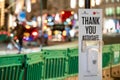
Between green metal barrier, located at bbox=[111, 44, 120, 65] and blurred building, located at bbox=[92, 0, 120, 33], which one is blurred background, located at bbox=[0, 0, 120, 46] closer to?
blurred building, located at bbox=[92, 0, 120, 33]

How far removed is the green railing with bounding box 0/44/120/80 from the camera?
8281mm

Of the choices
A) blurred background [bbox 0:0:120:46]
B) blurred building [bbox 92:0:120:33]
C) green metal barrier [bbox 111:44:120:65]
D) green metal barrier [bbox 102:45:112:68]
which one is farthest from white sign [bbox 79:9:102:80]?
blurred building [bbox 92:0:120:33]

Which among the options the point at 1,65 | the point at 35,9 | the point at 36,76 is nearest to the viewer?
the point at 1,65

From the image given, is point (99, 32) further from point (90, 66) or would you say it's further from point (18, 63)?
point (18, 63)

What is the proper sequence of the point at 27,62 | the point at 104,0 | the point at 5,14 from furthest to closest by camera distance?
the point at 104,0 → the point at 5,14 → the point at 27,62

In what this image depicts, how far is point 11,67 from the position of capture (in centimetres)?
830

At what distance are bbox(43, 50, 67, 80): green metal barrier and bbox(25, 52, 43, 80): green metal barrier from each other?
1.54 ft

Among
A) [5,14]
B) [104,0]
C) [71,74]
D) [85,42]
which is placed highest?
[104,0]

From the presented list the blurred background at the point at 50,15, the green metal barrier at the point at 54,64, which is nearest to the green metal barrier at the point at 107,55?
the blurred background at the point at 50,15

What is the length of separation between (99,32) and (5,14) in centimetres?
4464

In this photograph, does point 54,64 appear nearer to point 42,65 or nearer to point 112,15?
point 42,65

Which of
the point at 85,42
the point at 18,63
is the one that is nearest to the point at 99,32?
the point at 85,42

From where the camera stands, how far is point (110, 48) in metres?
15.2

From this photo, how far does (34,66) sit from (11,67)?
117 cm
